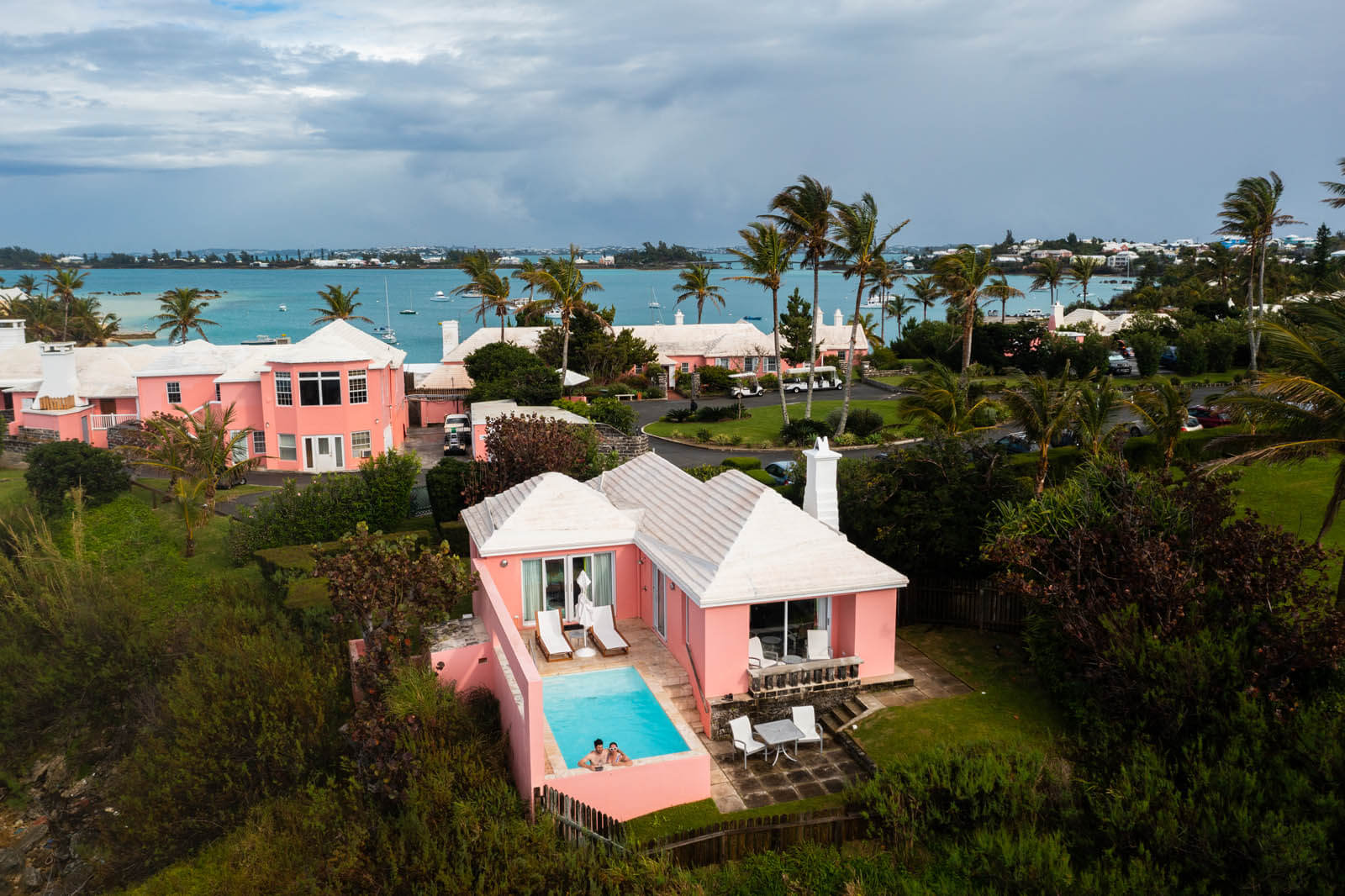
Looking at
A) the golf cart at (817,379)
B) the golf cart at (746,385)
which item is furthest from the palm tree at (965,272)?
the golf cart at (817,379)

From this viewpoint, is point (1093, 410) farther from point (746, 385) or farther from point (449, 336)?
point (449, 336)

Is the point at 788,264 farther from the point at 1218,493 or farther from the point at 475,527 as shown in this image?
the point at 1218,493

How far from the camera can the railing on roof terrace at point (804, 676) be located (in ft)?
57.5

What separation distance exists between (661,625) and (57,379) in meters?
40.8

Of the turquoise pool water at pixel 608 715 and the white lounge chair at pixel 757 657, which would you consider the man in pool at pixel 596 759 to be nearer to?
the turquoise pool water at pixel 608 715

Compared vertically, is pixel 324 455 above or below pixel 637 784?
above

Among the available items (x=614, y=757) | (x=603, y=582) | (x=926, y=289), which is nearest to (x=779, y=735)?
(x=614, y=757)

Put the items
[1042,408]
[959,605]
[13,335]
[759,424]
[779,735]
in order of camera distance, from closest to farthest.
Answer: [779,735]
[959,605]
[1042,408]
[759,424]
[13,335]

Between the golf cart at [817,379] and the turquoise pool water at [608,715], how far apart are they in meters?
53.1

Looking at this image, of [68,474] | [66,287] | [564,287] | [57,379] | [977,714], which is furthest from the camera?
[66,287]

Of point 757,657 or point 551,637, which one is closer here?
point 757,657

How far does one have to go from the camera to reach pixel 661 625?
67.1ft

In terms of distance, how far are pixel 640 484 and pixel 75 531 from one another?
16.7 metres

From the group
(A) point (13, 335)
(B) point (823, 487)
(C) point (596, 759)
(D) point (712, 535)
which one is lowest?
(C) point (596, 759)
